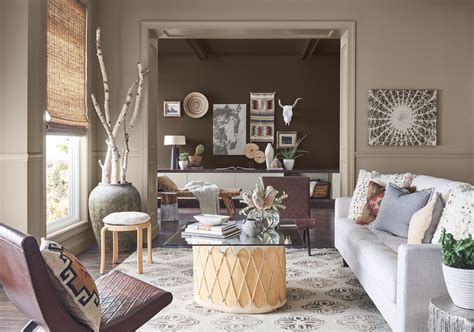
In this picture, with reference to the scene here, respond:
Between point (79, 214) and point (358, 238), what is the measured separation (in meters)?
3.27

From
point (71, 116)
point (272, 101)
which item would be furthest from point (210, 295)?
point (272, 101)

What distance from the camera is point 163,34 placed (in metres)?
6.26

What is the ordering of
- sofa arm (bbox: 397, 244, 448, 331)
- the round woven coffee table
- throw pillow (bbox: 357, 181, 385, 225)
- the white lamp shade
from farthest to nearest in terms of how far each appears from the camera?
the white lamp shade → throw pillow (bbox: 357, 181, 385, 225) → sofa arm (bbox: 397, 244, 448, 331) → the round woven coffee table

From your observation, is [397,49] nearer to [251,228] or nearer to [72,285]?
[251,228]

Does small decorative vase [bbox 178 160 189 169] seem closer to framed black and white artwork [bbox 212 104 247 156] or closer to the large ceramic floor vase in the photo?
framed black and white artwork [bbox 212 104 247 156]

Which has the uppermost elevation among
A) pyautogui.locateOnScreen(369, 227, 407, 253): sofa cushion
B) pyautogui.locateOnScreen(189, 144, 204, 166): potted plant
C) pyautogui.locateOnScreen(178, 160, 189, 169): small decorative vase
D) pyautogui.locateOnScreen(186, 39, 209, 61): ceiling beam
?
pyautogui.locateOnScreen(186, 39, 209, 61): ceiling beam

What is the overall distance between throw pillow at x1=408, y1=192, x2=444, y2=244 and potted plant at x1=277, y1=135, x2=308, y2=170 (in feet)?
21.4

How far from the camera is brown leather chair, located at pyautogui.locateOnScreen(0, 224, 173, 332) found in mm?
1853

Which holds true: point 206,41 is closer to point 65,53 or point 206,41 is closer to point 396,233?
point 65,53

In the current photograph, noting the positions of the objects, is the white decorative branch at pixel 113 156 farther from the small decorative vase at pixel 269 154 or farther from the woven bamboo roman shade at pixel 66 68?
the small decorative vase at pixel 269 154

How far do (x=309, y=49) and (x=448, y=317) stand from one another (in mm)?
7726

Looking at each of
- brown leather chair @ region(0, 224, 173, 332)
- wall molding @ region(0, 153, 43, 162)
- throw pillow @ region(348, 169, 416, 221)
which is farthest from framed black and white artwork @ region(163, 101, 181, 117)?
brown leather chair @ region(0, 224, 173, 332)

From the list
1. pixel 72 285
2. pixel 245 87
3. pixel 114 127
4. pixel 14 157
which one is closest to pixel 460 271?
pixel 72 285

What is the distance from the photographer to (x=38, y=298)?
6.15 feet
